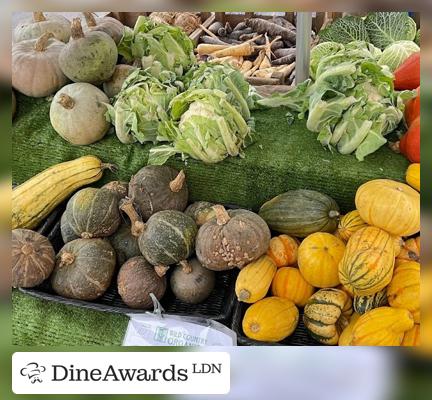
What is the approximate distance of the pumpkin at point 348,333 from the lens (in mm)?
1250

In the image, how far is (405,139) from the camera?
152 cm

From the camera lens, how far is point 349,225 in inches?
55.8

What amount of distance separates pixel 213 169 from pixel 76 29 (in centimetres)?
62

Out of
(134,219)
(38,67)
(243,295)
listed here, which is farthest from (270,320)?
(38,67)

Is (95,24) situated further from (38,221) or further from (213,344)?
(213,344)

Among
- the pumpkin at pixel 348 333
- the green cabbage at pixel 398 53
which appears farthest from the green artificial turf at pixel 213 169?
the green cabbage at pixel 398 53

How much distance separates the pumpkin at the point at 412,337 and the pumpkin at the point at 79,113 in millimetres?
1119

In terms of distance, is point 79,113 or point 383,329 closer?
point 383,329

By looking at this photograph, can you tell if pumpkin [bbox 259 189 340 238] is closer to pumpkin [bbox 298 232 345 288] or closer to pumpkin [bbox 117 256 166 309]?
pumpkin [bbox 298 232 345 288]

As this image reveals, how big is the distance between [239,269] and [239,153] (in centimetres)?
37

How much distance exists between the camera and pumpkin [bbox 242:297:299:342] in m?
1.31

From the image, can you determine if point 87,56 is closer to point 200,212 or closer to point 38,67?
point 38,67

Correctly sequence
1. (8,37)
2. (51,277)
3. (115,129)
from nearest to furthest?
(8,37) → (51,277) → (115,129)

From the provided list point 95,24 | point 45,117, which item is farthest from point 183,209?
point 95,24
